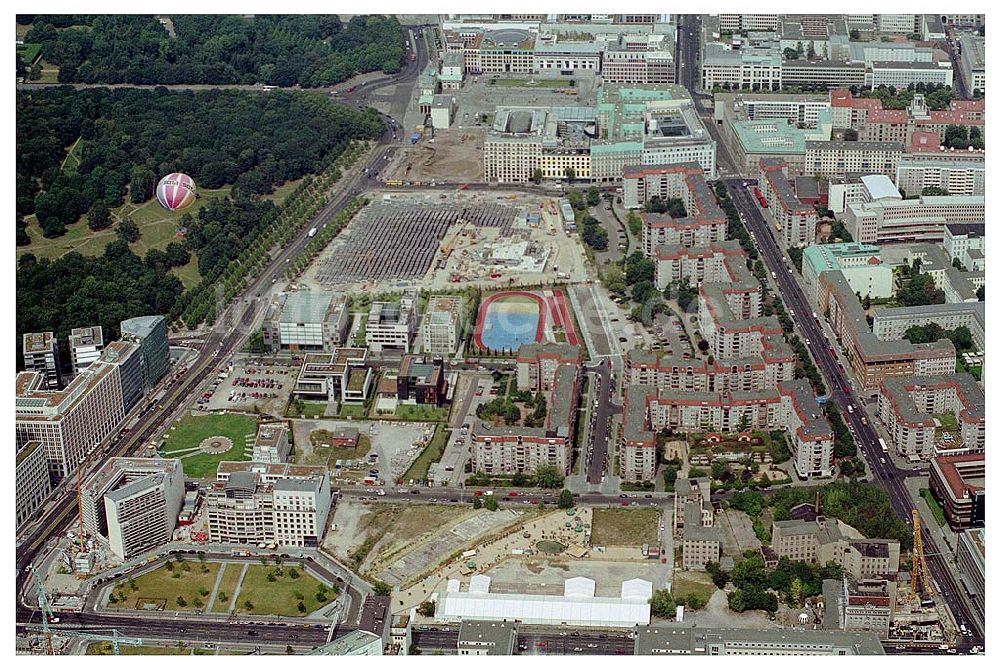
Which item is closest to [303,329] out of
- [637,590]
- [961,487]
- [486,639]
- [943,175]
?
[637,590]

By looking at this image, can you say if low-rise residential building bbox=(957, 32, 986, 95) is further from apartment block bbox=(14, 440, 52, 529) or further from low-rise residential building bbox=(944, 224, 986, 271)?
apartment block bbox=(14, 440, 52, 529)

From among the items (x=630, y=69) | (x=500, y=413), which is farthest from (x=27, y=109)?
(x=500, y=413)

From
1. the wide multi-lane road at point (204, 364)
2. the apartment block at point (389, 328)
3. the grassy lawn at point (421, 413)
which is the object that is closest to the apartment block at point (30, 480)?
the wide multi-lane road at point (204, 364)

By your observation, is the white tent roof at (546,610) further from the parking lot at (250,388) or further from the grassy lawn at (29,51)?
the grassy lawn at (29,51)

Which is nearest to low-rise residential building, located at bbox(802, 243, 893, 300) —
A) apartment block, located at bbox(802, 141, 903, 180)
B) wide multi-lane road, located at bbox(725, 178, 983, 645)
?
wide multi-lane road, located at bbox(725, 178, 983, 645)

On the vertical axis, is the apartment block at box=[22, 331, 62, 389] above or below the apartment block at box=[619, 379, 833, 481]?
above

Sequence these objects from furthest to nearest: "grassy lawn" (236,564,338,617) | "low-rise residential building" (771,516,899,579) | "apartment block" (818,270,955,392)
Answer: "apartment block" (818,270,955,392) < "low-rise residential building" (771,516,899,579) < "grassy lawn" (236,564,338,617)

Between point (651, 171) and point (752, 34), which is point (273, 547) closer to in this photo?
point (651, 171)
